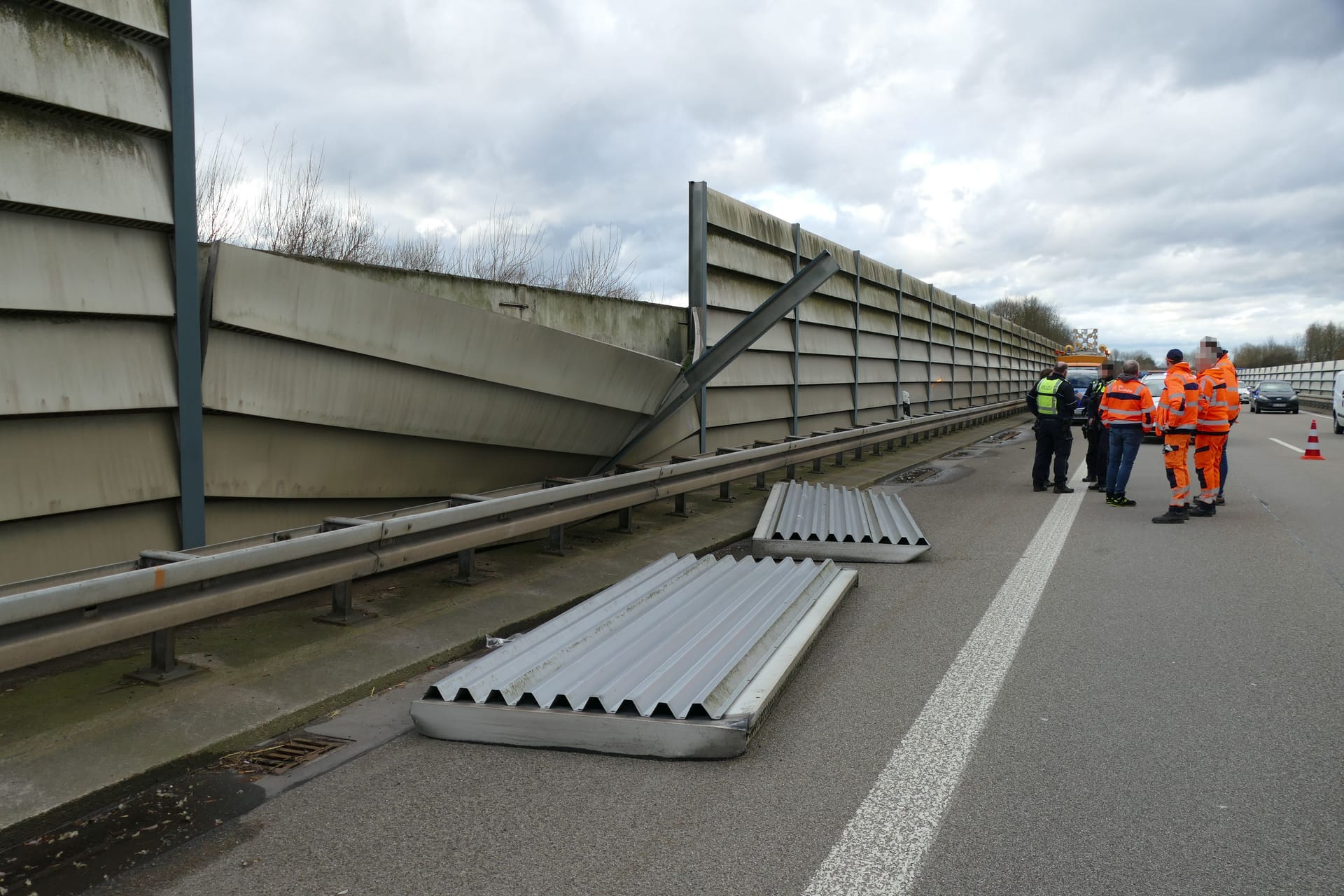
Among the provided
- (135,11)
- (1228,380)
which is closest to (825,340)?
(1228,380)

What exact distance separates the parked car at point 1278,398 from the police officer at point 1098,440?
106 ft

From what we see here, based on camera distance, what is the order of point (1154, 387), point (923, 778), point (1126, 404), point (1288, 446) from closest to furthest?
point (923, 778), point (1126, 404), point (1288, 446), point (1154, 387)

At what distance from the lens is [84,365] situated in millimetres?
4848

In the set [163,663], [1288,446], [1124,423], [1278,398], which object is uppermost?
[1124,423]

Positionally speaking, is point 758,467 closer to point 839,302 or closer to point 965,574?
point 965,574

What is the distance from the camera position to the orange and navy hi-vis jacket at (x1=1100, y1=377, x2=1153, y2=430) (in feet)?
39.9

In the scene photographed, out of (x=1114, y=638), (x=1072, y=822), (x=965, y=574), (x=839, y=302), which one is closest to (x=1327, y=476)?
(x=839, y=302)

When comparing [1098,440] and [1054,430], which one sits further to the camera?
[1098,440]

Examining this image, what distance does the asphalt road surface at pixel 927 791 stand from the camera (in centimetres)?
297

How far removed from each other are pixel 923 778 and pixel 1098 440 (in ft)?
38.8

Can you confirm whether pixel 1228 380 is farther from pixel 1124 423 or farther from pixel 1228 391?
pixel 1124 423

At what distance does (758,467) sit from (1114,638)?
590 centimetres

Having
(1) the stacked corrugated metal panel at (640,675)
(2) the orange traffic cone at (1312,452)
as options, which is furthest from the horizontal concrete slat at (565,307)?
(2) the orange traffic cone at (1312,452)

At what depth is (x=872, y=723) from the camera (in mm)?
4289
